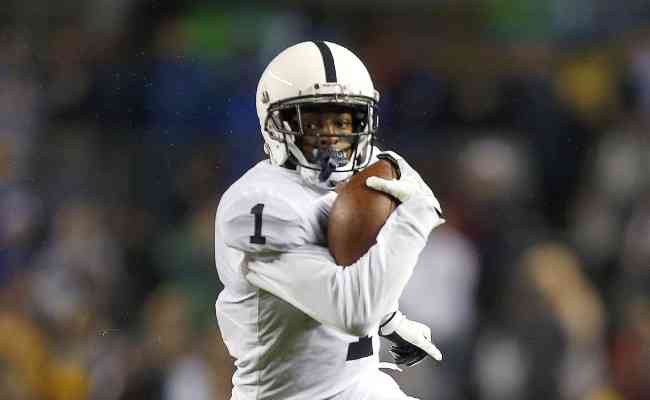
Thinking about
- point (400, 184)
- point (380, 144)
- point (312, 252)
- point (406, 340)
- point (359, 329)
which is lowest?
point (380, 144)

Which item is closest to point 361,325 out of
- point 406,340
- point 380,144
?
point 406,340

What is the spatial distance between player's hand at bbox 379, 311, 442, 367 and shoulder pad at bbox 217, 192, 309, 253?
35 centimetres

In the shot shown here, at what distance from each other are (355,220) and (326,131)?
0.84ft

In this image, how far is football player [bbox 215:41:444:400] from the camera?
6.42ft

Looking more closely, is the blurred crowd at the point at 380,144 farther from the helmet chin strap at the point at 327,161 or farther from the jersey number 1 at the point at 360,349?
the helmet chin strap at the point at 327,161

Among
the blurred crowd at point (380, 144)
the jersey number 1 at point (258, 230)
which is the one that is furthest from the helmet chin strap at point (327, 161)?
the blurred crowd at point (380, 144)

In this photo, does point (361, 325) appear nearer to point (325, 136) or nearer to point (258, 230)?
point (258, 230)

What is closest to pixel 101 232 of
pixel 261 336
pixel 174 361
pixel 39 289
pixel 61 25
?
pixel 39 289

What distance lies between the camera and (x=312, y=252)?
2.00m

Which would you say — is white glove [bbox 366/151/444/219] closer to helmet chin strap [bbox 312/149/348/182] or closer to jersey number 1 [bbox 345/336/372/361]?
helmet chin strap [bbox 312/149/348/182]

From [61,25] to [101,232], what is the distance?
121 centimetres

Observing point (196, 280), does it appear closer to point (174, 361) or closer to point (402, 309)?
point (174, 361)

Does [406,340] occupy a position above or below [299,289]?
below

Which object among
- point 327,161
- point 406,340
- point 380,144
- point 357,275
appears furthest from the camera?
point 380,144
